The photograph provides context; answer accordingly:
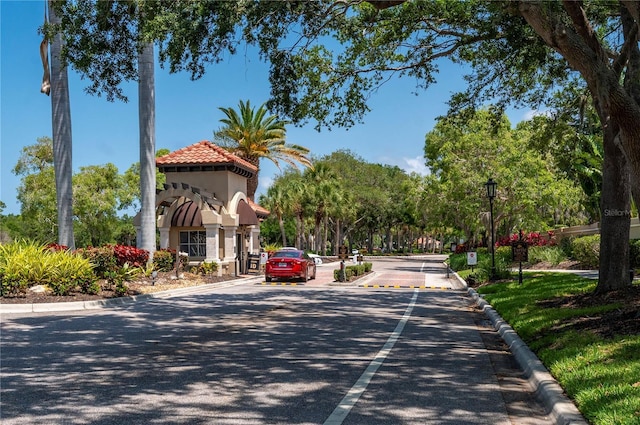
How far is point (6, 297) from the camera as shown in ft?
53.4

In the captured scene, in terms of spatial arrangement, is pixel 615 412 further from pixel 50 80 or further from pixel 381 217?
pixel 381 217

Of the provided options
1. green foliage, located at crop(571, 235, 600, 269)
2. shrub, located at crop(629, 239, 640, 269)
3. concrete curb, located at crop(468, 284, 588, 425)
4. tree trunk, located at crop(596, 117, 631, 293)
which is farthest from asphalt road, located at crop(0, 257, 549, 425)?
green foliage, located at crop(571, 235, 600, 269)

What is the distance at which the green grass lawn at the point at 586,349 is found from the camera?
17.9ft

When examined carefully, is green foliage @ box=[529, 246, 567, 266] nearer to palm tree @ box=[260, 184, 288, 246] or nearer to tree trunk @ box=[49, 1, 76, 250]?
tree trunk @ box=[49, 1, 76, 250]

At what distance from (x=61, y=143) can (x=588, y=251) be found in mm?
23849

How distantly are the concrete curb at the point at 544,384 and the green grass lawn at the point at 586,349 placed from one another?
0.08 meters

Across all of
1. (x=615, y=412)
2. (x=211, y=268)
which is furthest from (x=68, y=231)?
(x=615, y=412)

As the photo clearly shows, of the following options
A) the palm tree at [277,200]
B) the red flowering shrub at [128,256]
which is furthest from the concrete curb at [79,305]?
the palm tree at [277,200]

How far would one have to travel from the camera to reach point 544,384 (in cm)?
672

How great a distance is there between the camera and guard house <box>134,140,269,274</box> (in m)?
29.1

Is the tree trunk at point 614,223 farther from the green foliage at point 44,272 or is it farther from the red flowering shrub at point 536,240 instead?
the red flowering shrub at point 536,240

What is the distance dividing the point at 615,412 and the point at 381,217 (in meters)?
74.1

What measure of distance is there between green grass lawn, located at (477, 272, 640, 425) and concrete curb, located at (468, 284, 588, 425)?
8cm

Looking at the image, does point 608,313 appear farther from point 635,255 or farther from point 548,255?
point 548,255
